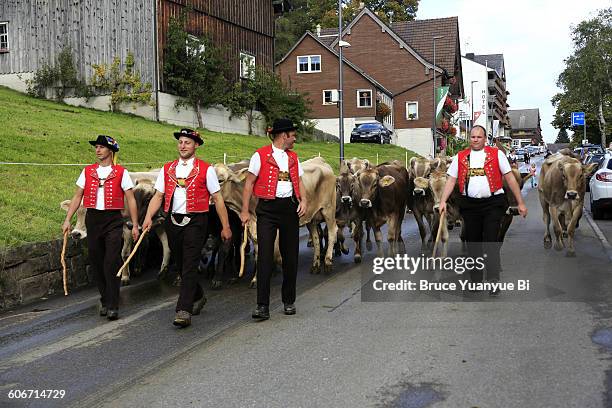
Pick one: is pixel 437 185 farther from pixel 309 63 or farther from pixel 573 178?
pixel 309 63

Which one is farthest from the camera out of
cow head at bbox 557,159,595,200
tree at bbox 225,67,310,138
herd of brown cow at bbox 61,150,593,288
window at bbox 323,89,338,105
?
window at bbox 323,89,338,105

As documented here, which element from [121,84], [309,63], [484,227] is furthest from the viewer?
[309,63]

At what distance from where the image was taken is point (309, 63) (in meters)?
57.0

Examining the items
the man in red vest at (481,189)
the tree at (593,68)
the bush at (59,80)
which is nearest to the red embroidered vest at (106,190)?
the man in red vest at (481,189)

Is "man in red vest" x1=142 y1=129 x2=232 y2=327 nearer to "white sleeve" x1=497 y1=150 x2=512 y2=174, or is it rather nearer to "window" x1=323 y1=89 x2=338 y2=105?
"white sleeve" x1=497 y1=150 x2=512 y2=174

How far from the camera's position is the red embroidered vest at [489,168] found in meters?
8.38

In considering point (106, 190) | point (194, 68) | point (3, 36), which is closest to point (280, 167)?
point (106, 190)

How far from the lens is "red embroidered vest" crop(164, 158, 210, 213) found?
24.2 feet

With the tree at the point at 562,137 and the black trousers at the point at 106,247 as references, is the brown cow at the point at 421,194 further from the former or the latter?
the tree at the point at 562,137

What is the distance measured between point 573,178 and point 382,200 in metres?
3.18

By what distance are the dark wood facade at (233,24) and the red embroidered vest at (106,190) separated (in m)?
24.1

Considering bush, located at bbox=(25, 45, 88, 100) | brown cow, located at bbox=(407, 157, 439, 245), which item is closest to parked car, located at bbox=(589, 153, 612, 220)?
brown cow, located at bbox=(407, 157, 439, 245)

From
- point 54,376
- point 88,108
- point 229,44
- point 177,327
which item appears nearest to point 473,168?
point 177,327

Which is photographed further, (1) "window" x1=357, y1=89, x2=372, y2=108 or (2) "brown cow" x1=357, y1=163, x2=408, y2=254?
(1) "window" x1=357, y1=89, x2=372, y2=108
